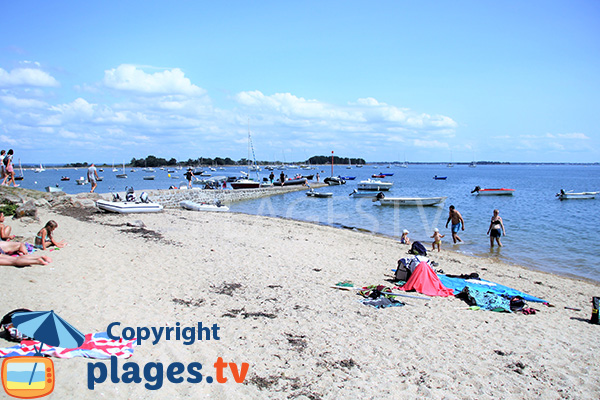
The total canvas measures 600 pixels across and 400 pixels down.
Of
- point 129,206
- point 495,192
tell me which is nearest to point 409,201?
point 495,192

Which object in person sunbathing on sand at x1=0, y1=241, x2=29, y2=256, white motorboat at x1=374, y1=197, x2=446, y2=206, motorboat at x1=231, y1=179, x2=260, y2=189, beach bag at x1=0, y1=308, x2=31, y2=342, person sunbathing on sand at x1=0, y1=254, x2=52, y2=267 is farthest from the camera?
motorboat at x1=231, y1=179, x2=260, y2=189

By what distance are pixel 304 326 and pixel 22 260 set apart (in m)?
6.20

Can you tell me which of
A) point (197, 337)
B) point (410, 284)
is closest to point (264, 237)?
point (410, 284)

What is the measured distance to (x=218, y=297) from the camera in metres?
7.19

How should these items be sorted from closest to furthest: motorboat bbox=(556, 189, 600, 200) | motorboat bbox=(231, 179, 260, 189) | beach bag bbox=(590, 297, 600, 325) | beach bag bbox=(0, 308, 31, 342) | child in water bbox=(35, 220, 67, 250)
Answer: beach bag bbox=(0, 308, 31, 342), beach bag bbox=(590, 297, 600, 325), child in water bbox=(35, 220, 67, 250), motorboat bbox=(231, 179, 260, 189), motorboat bbox=(556, 189, 600, 200)

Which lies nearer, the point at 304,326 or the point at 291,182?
the point at 304,326

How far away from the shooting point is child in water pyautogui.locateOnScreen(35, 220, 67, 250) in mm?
9344

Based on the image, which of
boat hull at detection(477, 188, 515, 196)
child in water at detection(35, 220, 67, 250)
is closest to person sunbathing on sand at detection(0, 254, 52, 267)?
child in water at detection(35, 220, 67, 250)

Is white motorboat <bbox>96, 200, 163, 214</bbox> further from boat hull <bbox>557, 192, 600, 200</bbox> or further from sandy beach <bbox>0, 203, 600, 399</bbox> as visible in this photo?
boat hull <bbox>557, 192, 600, 200</bbox>

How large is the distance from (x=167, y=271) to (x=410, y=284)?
5782 millimetres

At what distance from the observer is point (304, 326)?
19.9ft

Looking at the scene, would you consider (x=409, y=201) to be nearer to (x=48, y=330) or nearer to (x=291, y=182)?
(x=291, y=182)

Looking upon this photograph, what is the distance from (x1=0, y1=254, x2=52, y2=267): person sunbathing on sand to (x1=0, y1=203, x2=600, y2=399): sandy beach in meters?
0.20

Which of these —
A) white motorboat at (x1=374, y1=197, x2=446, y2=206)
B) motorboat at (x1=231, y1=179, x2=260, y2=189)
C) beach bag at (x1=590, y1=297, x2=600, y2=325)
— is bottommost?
beach bag at (x1=590, y1=297, x2=600, y2=325)
